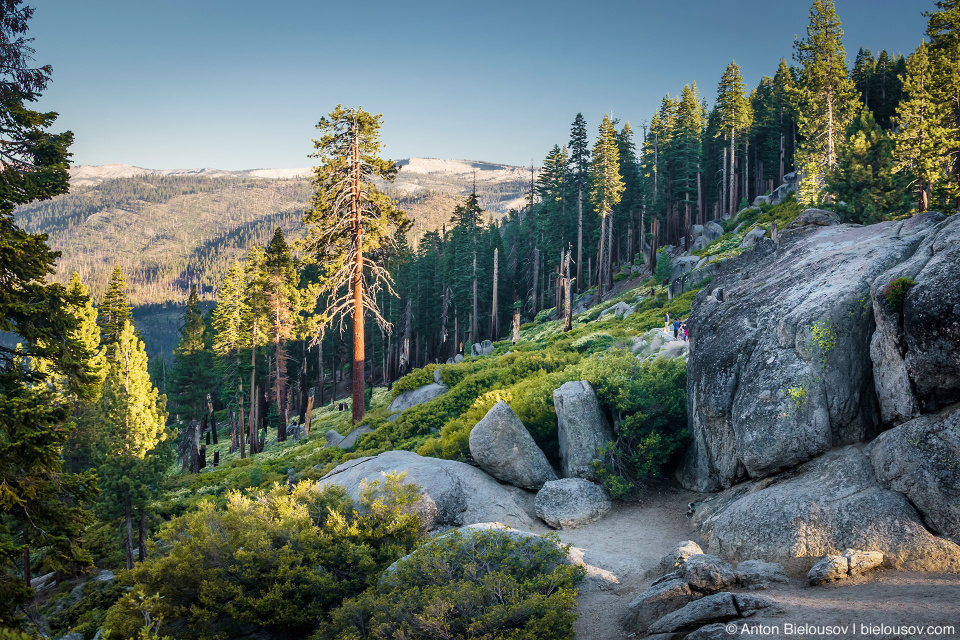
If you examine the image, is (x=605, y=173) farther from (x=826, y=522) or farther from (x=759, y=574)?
(x=759, y=574)

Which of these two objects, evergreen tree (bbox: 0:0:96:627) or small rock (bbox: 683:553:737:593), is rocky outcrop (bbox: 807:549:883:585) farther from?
evergreen tree (bbox: 0:0:96:627)

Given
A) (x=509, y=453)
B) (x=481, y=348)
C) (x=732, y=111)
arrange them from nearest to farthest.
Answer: (x=509, y=453) → (x=481, y=348) → (x=732, y=111)

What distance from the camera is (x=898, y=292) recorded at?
891 centimetres

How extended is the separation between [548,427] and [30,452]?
12191 millimetres

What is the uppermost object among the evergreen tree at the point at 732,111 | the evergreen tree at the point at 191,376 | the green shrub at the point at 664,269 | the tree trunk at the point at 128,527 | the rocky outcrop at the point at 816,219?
the evergreen tree at the point at 732,111

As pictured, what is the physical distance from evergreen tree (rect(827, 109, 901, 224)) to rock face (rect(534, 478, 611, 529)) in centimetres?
2619

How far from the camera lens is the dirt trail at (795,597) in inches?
230

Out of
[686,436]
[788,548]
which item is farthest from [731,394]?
[788,548]

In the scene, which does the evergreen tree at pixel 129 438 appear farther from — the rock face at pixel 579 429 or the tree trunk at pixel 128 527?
the rock face at pixel 579 429

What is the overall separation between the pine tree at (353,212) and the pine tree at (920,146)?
90.6 ft

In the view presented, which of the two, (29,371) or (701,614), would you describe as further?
(29,371)

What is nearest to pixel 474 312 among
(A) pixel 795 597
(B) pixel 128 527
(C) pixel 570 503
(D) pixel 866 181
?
(D) pixel 866 181

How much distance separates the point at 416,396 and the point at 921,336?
798 inches

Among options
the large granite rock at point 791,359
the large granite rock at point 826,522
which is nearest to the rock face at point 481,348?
the large granite rock at point 791,359
